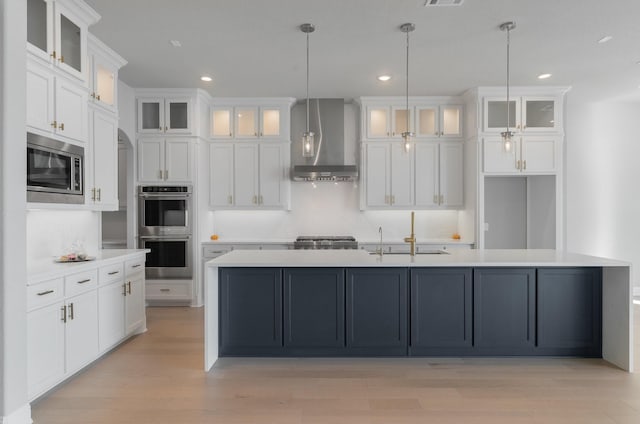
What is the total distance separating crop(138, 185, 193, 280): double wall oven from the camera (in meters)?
5.47

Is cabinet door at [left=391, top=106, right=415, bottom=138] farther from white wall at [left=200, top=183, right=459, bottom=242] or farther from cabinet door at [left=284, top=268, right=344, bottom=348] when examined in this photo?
cabinet door at [left=284, top=268, right=344, bottom=348]

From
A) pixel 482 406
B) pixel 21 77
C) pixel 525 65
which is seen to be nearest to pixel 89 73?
pixel 21 77

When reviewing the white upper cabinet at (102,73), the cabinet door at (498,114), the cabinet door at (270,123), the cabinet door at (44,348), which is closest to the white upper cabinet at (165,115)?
the cabinet door at (270,123)

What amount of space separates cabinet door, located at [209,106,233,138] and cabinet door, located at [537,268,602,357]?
14.6 feet

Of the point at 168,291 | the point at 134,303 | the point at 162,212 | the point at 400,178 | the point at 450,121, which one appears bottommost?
the point at 168,291

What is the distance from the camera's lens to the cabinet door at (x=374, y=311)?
136 inches

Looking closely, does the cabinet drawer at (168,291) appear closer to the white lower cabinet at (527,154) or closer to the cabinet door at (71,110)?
the cabinet door at (71,110)

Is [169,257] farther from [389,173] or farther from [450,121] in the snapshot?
[450,121]

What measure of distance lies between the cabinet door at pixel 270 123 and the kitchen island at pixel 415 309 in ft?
9.62

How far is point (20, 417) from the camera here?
7.93ft

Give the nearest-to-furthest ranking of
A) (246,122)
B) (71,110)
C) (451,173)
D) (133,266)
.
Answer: (71,110)
(133,266)
(451,173)
(246,122)

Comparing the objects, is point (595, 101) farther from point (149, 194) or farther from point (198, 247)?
point (149, 194)

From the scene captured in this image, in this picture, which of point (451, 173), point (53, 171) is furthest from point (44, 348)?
point (451, 173)

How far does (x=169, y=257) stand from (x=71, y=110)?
8.69 feet
